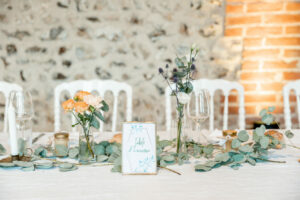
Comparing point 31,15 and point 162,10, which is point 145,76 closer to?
point 162,10

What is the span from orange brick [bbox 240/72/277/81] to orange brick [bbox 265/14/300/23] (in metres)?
0.40

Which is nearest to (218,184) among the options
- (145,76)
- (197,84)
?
(197,84)

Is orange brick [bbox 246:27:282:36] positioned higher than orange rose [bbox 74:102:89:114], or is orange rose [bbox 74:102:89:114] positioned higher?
orange brick [bbox 246:27:282:36]

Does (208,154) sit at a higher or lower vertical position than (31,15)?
lower

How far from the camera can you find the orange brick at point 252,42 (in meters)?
2.25

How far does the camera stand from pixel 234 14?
2.28m

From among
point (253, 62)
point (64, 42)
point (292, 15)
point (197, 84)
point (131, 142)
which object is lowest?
point (131, 142)

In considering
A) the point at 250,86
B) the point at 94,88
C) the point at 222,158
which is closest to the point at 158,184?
the point at 222,158

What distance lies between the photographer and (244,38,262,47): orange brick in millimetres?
2254

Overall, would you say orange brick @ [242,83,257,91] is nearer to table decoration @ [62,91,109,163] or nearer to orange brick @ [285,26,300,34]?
orange brick @ [285,26,300,34]

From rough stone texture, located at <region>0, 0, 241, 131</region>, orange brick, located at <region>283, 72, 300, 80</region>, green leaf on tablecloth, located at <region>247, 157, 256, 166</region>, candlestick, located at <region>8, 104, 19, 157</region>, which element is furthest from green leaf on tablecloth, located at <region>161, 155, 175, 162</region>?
orange brick, located at <region>283, 72, 300, 80</region>

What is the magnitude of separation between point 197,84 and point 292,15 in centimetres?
101

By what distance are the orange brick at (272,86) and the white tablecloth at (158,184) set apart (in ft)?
4.70

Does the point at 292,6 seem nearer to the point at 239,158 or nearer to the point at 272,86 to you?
the point at 272,86
